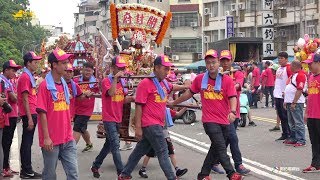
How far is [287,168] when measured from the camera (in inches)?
390

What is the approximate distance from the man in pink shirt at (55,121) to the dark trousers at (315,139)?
4338 mm

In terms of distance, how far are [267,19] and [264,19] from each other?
0.23 m

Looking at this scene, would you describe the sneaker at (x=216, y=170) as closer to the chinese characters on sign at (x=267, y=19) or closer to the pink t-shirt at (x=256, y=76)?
the pink t-shirt at (x=256, y=76)

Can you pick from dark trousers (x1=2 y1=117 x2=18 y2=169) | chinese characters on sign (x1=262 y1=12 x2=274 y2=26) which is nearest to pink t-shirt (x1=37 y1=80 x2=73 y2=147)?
dark trousers (x1=2 y1=117 x2=18 y2=169)

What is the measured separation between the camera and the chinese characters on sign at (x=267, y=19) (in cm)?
4525

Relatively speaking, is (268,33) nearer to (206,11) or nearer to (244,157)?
(206,11)

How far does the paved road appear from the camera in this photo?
9641 millimetres

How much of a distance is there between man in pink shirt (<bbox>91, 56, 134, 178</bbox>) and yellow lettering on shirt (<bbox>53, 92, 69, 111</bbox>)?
2.12m

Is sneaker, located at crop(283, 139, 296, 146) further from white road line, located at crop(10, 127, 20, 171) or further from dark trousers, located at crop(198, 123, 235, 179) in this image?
white road line, located at crop(10, 127, 20, 171)

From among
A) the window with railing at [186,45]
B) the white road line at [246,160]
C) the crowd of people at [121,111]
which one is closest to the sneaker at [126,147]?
the white road line at [246,160]

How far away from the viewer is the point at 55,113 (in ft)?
22.8

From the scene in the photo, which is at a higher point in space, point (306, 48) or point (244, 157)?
point (306, 48)

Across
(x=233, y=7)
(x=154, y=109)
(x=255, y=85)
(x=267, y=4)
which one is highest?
(x=233, y=7)

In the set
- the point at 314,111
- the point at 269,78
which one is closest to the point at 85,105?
the point at 314,111
